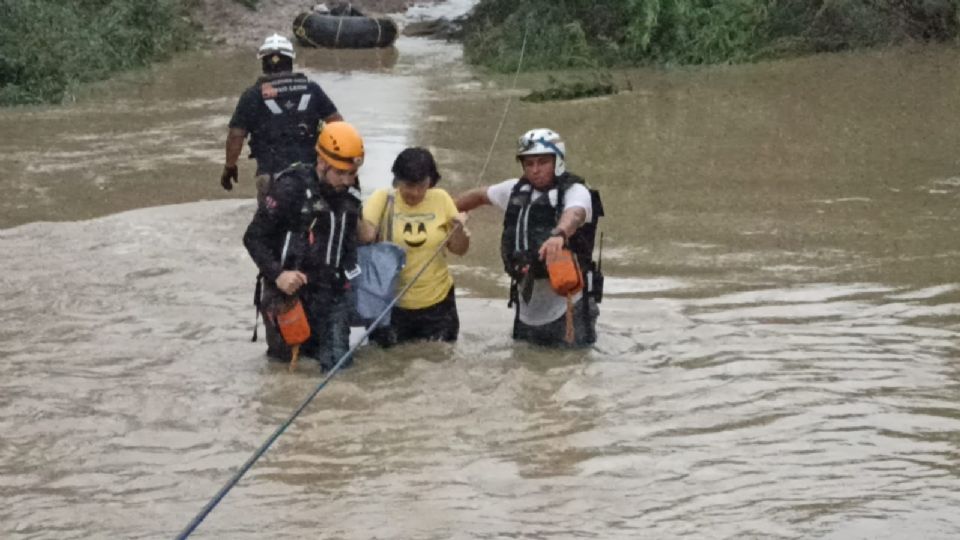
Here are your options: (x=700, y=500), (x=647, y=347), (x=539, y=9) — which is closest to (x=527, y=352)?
(x=647, y=347)

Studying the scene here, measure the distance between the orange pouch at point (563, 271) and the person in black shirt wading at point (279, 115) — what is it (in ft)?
9.42

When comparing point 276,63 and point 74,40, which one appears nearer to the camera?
point 276,63

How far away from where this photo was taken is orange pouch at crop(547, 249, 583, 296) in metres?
8.55

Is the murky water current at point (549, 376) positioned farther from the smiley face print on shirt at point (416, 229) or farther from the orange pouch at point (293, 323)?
the smiley face print on shirt at point (416, 229)

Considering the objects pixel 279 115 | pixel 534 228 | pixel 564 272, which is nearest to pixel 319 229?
pixel 534 228

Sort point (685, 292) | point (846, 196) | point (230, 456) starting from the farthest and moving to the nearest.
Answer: point (846, 196) < point (685, 292) < point (230, 456)

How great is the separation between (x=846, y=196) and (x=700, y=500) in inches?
302

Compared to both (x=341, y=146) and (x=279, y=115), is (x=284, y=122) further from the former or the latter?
(x=341, y=146)

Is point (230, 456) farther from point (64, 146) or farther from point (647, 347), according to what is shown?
point (64, 146)

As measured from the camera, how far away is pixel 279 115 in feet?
35.8

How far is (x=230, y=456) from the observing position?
752 cm

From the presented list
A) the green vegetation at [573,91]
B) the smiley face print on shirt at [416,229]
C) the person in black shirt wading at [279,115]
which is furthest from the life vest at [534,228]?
the green vegetation at [573,91]

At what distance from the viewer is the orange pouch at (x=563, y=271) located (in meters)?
8.55

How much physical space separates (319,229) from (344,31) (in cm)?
2281
